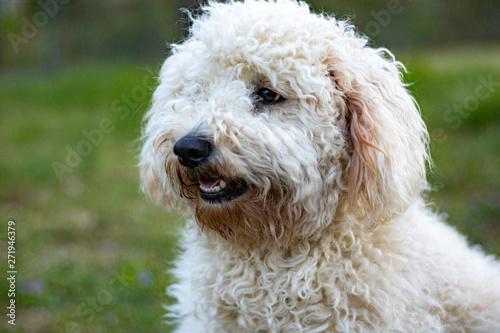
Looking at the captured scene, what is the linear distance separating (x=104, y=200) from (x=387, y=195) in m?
4.37

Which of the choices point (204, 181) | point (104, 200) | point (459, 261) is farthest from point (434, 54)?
point (204, 181)

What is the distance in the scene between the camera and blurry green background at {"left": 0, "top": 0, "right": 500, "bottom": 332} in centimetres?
439

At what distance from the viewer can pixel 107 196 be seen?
6422 mm

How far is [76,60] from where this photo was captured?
1351 cm
